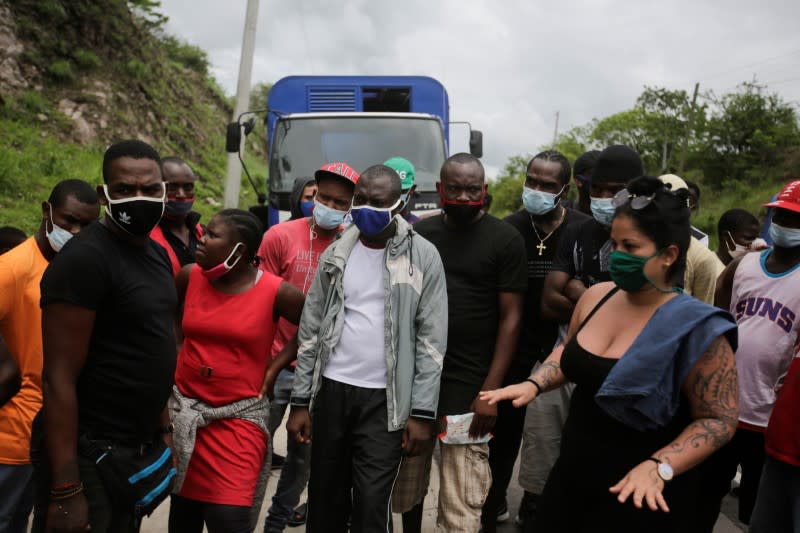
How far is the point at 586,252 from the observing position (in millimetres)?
3635

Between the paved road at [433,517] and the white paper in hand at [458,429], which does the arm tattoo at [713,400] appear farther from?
the paved road at [433,517]

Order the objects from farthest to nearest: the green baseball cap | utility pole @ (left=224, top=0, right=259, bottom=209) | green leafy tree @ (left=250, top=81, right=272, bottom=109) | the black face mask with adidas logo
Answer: green leafy tree @ (left=250, top=81, right=272, bottom=109)
utility pole @ (left=224, top=0, right=259, bottom=209)
the green baseball cap
the black face mask with adidas logo

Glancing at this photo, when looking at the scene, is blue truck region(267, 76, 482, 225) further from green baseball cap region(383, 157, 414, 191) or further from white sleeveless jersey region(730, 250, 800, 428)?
white sleeveless jersey region(730, 250, 800, 428)

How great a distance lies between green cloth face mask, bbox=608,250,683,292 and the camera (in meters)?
2.41

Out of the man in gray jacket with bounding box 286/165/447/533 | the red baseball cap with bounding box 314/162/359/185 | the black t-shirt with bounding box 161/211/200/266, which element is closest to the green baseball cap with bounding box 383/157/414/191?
the red baseball cap with bounding box 314/162/359/185

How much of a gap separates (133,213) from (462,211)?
1.74 meters

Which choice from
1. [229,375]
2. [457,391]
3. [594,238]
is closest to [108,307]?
[229,375]

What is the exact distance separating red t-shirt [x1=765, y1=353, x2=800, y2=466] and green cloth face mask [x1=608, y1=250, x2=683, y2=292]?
0.90 metres

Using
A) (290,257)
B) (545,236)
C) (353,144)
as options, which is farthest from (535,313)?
(353,144)

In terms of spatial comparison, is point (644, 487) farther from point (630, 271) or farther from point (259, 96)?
point (259, 96)

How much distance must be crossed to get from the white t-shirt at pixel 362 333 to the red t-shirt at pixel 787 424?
69.4 inches

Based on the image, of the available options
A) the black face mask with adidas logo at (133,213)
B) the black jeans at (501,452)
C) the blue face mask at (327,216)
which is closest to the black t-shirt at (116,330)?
the black face mask with adidas logo at (133,213)

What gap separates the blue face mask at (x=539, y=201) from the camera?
396 cm

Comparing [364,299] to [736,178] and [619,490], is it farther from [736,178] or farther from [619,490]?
[736,178]
